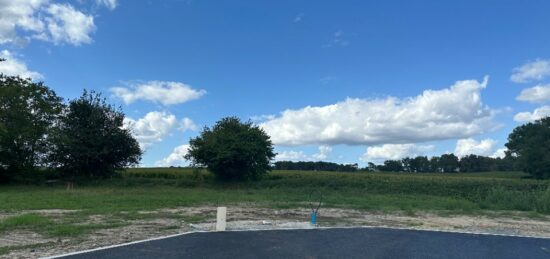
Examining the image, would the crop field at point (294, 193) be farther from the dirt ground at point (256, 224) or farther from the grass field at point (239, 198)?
the dirt ground at point (256, 224)

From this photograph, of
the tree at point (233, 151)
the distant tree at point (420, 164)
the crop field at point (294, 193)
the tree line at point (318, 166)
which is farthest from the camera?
the distant tree at point (420, 164)

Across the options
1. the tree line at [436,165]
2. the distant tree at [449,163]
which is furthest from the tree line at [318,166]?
the distant tree at [449,163]

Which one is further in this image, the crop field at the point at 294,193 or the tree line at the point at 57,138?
the tree line at the point at 57,138

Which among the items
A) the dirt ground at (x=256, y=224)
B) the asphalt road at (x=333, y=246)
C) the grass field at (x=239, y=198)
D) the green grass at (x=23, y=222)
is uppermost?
the grass field at (x=239, y=198)

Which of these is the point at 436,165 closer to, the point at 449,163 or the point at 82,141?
the point at 449,163

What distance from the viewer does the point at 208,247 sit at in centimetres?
1063

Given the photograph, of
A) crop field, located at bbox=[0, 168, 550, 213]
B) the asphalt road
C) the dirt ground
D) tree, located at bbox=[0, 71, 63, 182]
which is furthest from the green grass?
tree, located at bbox=[0, 71, 63, 182]

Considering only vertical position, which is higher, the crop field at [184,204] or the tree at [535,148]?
the tree at [535,148]

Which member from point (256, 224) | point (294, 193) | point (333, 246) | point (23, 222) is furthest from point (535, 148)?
point (23, 222)

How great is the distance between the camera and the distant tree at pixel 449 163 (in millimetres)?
98062

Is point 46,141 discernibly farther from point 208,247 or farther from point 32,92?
point 208,247

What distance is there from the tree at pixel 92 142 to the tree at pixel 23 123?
2005 millimetres

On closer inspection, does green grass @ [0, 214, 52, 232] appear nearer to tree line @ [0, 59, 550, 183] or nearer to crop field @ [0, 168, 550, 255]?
crop field @ [0, 168, 550, 255]

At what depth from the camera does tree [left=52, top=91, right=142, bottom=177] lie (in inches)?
1654
